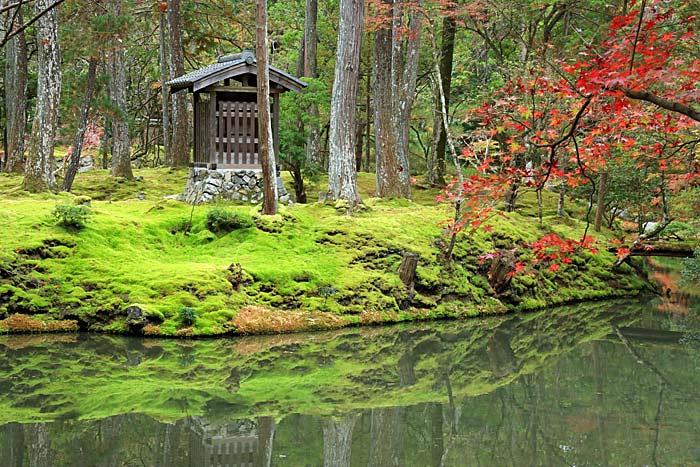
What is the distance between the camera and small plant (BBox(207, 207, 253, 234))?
1149cm

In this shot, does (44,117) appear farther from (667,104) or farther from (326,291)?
(667,104)

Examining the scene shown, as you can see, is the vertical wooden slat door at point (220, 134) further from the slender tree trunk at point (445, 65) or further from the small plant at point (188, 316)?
the slender tree trunk at point (445, 65)

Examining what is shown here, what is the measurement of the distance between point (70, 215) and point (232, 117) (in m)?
4.60

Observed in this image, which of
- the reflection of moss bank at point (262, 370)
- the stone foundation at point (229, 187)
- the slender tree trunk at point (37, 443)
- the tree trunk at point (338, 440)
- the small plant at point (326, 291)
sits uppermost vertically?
the stone foundation at point (229, 187)

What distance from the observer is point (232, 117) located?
1412 centimetres

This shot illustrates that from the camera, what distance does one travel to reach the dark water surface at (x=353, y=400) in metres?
5.20

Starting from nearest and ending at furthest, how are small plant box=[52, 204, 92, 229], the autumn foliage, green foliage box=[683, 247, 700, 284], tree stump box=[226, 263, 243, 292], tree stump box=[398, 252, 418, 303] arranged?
the autumn foliage, tree stump box=[226, 263, 243, 292], small plant box=[52, 204, 92, 229], green foliage box=[683, 247, 700, 284], tree stump box=[398, 252, 418, 303]

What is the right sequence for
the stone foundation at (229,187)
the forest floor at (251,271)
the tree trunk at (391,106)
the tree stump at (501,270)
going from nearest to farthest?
the forest floor at (251,271) → the tree stump at (501,270) → the stone foundation at (229,187) → the tree trunk at (391,106)

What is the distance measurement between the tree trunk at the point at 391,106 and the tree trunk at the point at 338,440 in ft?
32.9

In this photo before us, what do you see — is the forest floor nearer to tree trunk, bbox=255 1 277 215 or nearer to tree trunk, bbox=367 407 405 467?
tree trunk, bbox=255 1 277 215

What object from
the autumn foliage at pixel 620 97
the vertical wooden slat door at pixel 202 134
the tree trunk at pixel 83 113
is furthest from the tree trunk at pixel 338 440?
the tree trunk at pixel 83 113

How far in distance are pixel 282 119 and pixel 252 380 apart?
9398 mm

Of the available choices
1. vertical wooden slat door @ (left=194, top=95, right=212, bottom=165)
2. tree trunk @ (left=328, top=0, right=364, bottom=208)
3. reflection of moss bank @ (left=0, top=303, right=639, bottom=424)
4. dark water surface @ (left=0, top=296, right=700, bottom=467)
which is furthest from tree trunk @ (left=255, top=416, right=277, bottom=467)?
vertical wooden slat door @ (left=194, top=95, right=212, bottom=165)

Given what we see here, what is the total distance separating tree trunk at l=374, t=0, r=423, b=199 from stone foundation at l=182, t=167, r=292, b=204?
2568 mm
